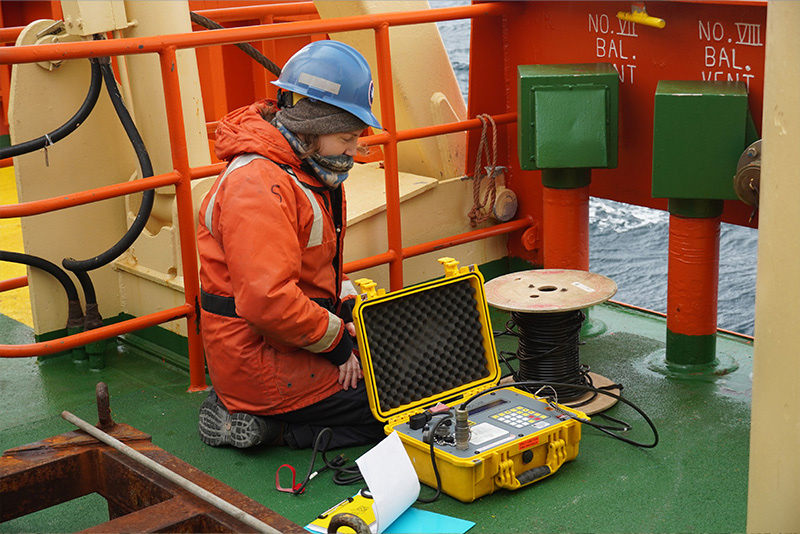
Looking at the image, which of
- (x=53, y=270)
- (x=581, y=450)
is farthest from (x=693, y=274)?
(x=53, y=270)

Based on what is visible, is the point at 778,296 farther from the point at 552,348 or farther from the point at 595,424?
the point at 552,348

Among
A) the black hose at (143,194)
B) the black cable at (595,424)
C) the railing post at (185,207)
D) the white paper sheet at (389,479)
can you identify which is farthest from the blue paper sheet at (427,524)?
the black hose at (143,194)

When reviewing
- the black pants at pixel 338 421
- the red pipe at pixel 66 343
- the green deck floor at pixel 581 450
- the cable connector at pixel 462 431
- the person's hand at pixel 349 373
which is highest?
the red pipe at pixel 66 343

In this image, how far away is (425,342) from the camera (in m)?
3.57

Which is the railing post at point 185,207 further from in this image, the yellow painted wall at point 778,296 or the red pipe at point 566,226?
the yellow painted wall at point 778,296

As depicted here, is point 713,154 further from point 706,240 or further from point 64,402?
point 64,402

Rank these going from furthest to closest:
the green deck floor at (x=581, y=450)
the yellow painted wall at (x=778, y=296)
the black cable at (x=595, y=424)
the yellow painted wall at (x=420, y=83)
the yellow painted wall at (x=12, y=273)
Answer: the yellow painted wall at (x=12, y=273) < the yellow painted wall at (x=420, y=83) < the black cable at (x=595, y=424) < the green deck floor at (x=581, y=450) < the yellow painted wall at (x=778, y=296)

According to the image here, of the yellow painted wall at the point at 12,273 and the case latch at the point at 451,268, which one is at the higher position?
the case latch at the point at 451,268

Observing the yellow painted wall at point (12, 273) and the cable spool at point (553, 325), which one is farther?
the yellow painted wall at point (12, 273)

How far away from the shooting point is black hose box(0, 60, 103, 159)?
404 cm

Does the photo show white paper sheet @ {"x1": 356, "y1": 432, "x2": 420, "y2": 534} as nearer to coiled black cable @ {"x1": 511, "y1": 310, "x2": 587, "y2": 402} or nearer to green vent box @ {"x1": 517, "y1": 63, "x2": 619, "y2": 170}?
coiled black cable @ {"x1": 511, "y1": 310, "x2": 587, "y2": 402}

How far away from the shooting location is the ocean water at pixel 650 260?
11.0 m

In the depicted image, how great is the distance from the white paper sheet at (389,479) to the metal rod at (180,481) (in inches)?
22.0

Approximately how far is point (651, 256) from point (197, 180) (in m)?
9.63
